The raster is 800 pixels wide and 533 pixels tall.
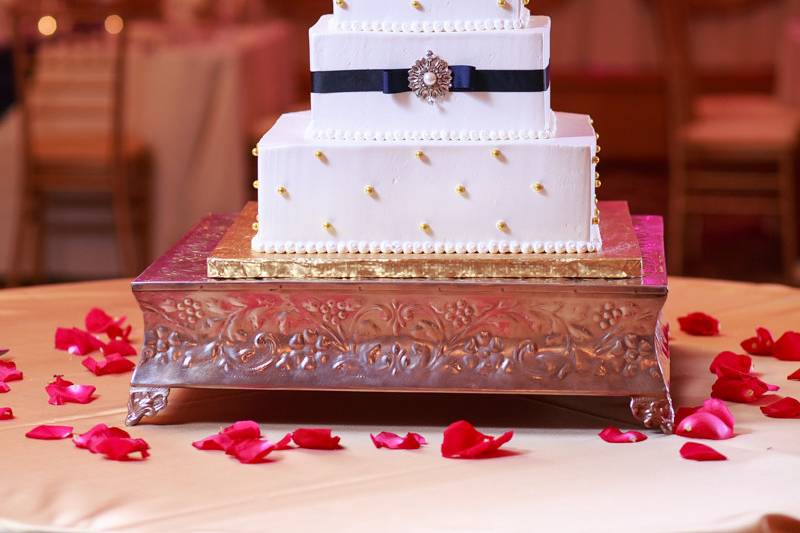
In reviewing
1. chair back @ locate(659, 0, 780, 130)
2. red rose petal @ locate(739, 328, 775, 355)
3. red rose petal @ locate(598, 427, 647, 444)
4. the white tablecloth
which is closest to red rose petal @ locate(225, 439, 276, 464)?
red rose petal @ locate(598, 427, 647, 444)

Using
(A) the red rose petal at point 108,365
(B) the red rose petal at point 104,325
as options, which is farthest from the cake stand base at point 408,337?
(B) the red rose petal at point 104,325

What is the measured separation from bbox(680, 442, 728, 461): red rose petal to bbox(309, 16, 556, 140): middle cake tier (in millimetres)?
542

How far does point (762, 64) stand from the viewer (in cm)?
760

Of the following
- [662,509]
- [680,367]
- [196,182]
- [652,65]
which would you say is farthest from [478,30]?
[652,65]

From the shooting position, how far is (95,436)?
5.97 ft

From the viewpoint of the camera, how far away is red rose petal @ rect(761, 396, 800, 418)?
1.92 metres

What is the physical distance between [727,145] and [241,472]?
3.99 m

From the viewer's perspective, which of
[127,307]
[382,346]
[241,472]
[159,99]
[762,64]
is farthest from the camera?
[762,64]

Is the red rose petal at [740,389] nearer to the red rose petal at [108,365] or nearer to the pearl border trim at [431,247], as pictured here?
the pearl border trim at [431,247]

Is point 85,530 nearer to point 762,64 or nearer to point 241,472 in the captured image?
point 241,472

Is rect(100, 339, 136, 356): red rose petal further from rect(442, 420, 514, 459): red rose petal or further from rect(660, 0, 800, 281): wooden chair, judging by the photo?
rect(660, 0, 800, 281): wooden chair

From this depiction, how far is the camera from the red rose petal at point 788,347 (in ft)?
7.34

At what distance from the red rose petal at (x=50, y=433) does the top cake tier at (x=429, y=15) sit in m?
0.75

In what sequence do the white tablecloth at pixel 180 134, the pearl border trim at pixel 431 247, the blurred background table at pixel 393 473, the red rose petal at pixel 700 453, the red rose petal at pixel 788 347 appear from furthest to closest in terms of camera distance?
the white tablecloth at pixel 180 134, the red rose petal at pixel 788 347, the pearl border trim at pixel 431 247, the red rose petal at pixel 700 453, the blurred background table at pixel 393 473
